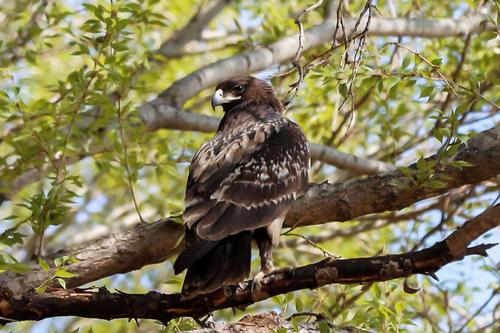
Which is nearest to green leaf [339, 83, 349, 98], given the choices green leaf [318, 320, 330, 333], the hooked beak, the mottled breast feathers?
the mottled breast feathers

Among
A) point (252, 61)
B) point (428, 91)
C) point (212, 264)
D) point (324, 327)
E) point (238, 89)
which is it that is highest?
point (252, 61)

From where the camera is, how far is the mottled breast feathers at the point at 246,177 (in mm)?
5434

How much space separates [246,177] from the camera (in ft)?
19.2

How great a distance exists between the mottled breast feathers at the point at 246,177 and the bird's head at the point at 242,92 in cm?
47

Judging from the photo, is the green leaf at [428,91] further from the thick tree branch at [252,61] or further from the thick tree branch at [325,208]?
the thick tree branch at [252,61]

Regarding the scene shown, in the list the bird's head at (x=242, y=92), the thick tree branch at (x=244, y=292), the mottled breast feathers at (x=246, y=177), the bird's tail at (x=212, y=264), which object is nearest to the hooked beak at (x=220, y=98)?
the bird's head at (x=242, y=92)

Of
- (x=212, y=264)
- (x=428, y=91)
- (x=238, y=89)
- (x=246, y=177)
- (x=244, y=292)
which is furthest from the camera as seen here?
(x=238, y=89)

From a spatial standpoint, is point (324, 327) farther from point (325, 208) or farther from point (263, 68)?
point (263, 68)

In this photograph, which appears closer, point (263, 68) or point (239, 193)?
point (239, 193)

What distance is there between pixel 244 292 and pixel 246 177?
3.64ft

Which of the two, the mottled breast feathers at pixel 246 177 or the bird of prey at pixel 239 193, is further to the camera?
the mottled breast feathers at pixel 246 177

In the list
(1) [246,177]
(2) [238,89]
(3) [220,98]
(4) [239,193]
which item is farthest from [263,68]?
(4) [239,193]

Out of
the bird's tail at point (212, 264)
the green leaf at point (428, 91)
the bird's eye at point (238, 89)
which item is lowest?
the bird's tail at point (212, 264)

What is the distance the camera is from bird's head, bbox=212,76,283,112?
23.6ft
